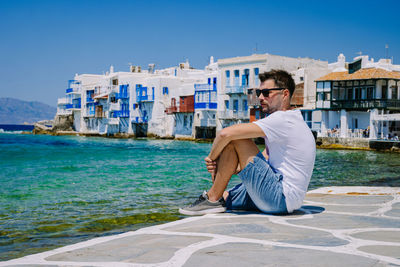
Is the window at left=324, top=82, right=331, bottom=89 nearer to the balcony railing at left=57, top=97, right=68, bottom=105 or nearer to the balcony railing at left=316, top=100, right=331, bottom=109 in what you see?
the balcony railing at left=316, top=100, right=331, bottom=109

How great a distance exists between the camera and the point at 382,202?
582cm

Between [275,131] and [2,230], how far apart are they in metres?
4.44

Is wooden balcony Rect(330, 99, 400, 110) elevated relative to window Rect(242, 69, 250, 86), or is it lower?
lower

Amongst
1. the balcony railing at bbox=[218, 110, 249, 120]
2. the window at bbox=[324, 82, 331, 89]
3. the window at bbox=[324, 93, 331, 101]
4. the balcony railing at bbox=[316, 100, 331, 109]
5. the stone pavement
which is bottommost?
the stone pavement

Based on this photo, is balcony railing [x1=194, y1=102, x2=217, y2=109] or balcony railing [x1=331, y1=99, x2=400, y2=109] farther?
balcony railing [x1=194, y1=102, x2=217, y2=109]

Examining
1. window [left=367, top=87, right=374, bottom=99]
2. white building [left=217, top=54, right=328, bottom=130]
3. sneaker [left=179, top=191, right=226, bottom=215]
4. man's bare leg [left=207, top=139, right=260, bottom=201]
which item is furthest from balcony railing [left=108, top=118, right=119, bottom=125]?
man's bare leg [left=207, top=139, right=260, bottom=201]

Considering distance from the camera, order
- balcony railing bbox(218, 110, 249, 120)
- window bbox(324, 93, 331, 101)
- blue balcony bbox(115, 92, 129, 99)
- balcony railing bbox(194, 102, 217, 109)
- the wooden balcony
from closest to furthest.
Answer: the wooden balcony < window bbox(324, 93, 331, 101) < balcony railing bbox(218, 110, 249, 120) < balcony railing bbox(194, 102, 217, 109) < blue balcony bbox(115, 92, 129, 99)

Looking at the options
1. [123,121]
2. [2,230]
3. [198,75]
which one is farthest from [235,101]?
[2,230]

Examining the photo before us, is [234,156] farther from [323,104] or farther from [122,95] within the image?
[122,95]

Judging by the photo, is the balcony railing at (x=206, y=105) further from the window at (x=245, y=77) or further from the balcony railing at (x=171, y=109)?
the window at (x=245, y=77)

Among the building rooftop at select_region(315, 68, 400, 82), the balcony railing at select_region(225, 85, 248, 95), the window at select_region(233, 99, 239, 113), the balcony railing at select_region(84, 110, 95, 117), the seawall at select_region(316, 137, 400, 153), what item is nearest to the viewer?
the seawall at select_region(316, 137, 400, 153)

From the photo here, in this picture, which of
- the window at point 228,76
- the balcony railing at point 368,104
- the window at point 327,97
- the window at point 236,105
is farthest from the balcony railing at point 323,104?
the window at point 228,76

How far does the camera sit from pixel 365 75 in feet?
134

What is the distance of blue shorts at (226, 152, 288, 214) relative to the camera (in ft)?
14.8
